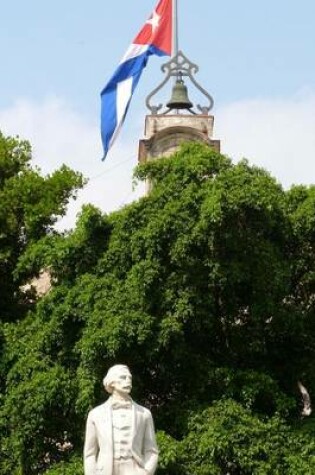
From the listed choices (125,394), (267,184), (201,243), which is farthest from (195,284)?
(125,394)

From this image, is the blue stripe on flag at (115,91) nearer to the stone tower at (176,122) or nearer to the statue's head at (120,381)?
the stone tower at (176,122)

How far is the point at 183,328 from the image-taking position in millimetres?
19047

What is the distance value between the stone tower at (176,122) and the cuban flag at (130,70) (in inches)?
209

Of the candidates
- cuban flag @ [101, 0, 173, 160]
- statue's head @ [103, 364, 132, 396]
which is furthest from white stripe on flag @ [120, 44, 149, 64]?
statue's head @ [103, 364, 132, 396]

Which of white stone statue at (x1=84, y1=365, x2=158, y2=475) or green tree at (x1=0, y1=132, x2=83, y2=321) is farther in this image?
green tree at (x1=0, y1=132, x2=83, y2=321)

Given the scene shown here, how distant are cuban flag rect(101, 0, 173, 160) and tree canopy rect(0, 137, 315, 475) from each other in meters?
3.23

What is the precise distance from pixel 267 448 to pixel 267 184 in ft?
15.4

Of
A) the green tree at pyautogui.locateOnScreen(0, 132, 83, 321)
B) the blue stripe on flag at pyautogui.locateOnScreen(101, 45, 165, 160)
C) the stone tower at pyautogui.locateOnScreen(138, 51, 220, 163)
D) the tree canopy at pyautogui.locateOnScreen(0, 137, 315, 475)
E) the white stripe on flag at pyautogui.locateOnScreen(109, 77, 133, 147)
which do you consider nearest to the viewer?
the tree canopy at pyautogui.locateOnScreen(0, 137, 315, 475)

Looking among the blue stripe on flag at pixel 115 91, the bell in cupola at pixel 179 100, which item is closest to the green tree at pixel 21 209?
the blue stripe on flag at pixel 115 91

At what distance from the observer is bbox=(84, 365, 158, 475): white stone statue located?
35.0 feet

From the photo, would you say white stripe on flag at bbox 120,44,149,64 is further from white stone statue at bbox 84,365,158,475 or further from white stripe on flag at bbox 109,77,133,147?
white stone statue at bbox 84,365,158,475

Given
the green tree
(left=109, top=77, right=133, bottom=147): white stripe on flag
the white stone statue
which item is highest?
(left=109, top=77, right=133, bottom=147): white stripe on flag

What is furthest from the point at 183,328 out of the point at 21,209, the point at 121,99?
the point at 121,99

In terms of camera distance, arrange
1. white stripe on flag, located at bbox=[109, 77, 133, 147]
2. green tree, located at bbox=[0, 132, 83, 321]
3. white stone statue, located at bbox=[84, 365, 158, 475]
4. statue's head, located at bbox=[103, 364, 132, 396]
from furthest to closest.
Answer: white stripe on flag, located at bbox=[109, 77, 133, 147]
green tree, located at bbox=[0, 132, 83, 321]
statue's head, located at bbox=[103, 364, 132, 396]
white stone statue, located at bbox=[84, 365, 158, 475]
